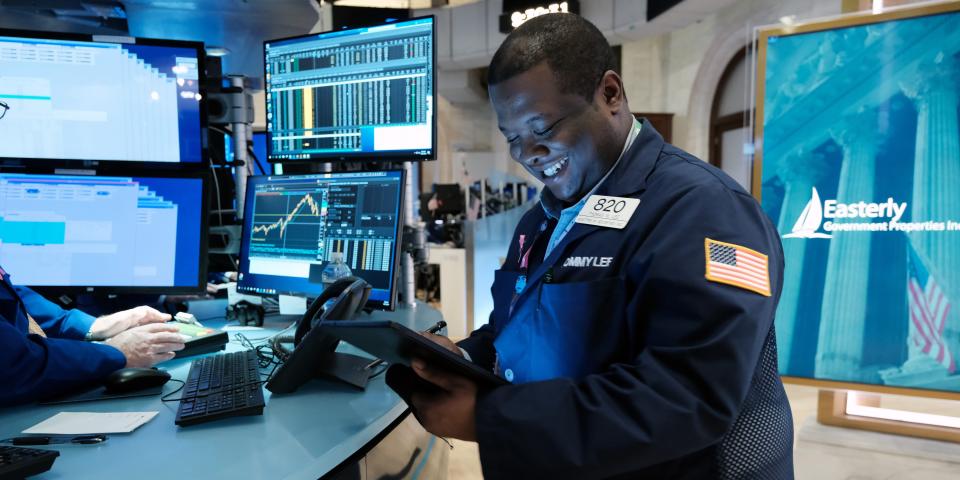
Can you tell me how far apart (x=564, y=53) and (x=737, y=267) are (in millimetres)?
410

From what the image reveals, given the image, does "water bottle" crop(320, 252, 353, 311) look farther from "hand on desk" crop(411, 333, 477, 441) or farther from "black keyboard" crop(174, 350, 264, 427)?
"hand on desk" crop(411, 333, 477, 441)

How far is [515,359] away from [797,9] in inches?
220

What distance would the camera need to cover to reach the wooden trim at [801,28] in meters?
2.64

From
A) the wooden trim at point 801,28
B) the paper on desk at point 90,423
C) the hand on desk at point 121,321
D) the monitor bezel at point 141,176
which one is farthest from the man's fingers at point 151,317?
the wooden trim at point 801,28

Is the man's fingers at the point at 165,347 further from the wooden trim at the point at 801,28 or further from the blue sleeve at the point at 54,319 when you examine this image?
the wooden trim at the point at 801,28

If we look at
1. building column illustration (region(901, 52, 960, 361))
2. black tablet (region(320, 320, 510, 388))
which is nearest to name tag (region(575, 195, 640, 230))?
black tablet (region(320, 320, 510, 388))

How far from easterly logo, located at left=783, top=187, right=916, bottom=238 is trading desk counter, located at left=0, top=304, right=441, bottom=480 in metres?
2.59

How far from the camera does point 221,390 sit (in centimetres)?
111

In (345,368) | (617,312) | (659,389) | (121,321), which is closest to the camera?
(659,389)

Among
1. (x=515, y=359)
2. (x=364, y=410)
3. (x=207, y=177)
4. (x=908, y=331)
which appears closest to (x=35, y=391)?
(x=364, y=410)

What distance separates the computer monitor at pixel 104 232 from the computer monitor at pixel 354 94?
0.39 metres

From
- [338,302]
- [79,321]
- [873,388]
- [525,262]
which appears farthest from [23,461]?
[873,388]

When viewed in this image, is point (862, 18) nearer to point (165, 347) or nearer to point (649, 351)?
point (649, 351)

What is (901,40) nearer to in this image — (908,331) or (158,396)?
(908,331)
